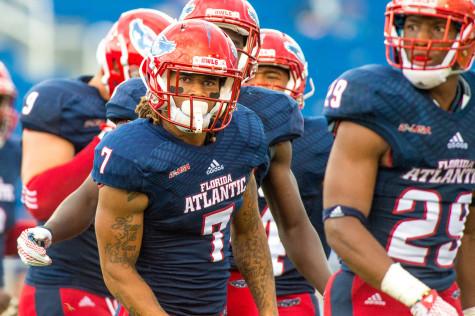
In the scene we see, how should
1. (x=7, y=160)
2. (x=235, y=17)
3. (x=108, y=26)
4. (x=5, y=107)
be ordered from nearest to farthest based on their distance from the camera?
(x=235, y=17) < (x=5, y=107) < (x=7, y=160) < (x=108, y=26)

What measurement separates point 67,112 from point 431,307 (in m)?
2.05

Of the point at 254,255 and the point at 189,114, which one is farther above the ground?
the point at 189,114

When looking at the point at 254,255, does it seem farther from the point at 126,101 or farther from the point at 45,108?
the point at 45,108

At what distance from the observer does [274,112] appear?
4176 mm

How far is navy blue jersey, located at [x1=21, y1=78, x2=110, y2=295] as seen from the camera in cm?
470

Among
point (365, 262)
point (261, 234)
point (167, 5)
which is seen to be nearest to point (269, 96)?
point (261, 234)

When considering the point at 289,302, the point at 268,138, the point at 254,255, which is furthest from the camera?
the point at 289,302

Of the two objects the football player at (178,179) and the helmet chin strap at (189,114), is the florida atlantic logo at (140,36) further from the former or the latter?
the helmet chin strap at (189,114)

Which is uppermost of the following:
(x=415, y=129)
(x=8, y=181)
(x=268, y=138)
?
(x=415, y=129)

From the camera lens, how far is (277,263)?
4805mm

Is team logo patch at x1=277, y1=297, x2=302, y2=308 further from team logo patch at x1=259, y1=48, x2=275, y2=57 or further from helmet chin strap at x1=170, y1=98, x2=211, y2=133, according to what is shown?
helmet chin strap at x1=170, y1=98, x2=211, y2=133

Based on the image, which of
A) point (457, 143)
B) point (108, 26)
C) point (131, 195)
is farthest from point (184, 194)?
point (108, 26)

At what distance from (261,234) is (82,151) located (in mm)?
1156

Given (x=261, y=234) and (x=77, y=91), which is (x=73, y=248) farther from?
(x=261, y=234)
